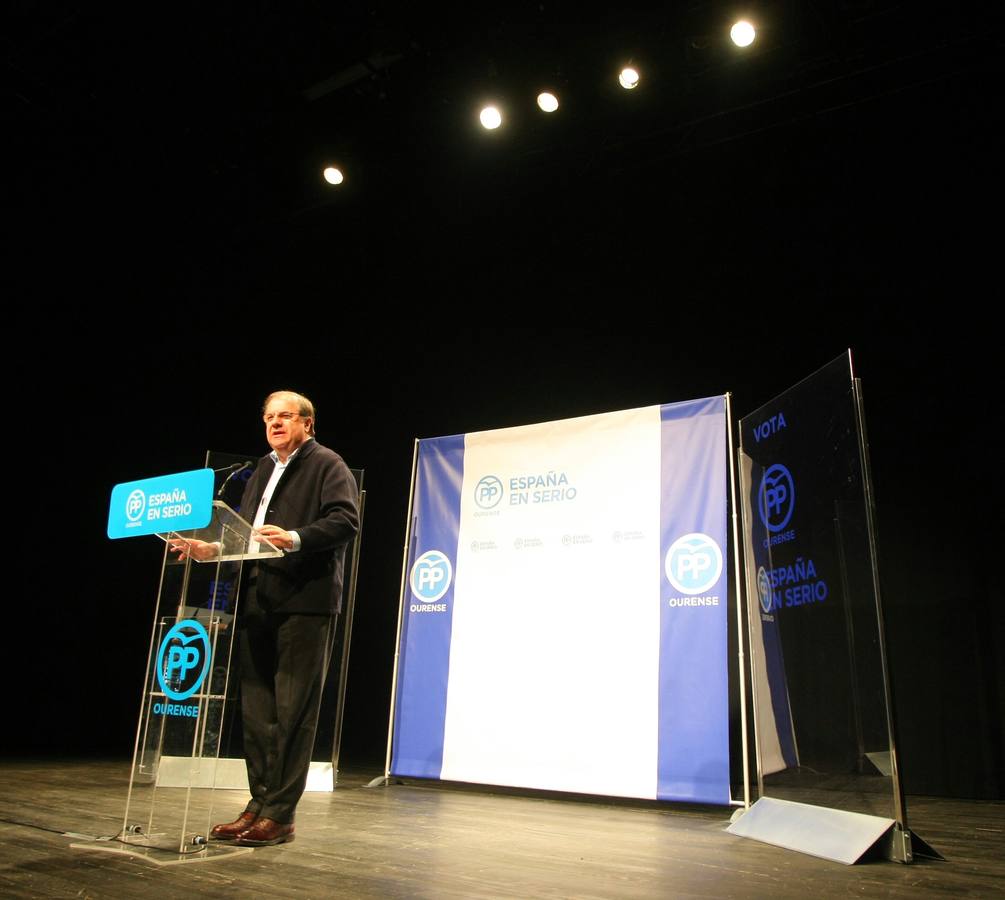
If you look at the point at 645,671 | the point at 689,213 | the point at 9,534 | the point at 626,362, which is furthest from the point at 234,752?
the point at 689,213

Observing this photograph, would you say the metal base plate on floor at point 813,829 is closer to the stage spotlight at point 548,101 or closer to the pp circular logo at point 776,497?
the pp circular logo at point 776,497

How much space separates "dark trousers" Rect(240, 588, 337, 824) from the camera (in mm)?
2137

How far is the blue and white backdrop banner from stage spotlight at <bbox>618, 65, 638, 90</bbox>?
182 centimetres

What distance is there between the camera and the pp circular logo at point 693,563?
336 cm

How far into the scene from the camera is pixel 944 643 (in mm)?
4031

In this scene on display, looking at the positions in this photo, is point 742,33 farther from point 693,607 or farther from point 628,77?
point 693,607

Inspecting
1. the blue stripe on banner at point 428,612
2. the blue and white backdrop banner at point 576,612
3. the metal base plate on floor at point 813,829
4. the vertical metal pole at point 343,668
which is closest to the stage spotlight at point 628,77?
the blue and white backdrop banner at point 576,612

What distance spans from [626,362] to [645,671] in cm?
215

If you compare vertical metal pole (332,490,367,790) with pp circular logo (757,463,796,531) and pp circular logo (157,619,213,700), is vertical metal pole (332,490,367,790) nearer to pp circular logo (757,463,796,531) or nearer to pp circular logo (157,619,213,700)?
pp circular logo (157,619,213,700)

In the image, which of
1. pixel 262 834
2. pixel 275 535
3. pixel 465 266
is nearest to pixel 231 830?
pixel 262 834

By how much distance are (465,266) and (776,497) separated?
331cm

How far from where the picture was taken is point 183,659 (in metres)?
2.04

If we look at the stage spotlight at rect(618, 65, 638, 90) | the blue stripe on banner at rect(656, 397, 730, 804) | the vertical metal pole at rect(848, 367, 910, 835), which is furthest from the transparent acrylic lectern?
the stage spotlight at rect(618, 65, 638, 90)

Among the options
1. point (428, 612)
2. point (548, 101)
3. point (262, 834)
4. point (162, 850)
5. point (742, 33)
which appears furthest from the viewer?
point (548, 101)
